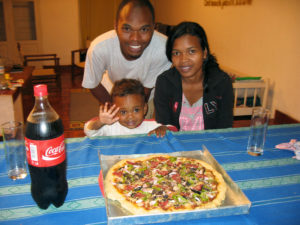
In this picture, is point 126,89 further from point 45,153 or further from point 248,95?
point 248,95

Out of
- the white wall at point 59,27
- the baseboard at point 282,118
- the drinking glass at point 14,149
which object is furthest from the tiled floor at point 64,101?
the drinking glass at point 14,149

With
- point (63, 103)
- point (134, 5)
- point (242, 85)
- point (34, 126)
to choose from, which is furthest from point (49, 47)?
point (34, 126)

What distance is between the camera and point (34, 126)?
0.83 metres

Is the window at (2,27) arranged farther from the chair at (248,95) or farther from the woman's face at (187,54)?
the woman's face at (187,54)

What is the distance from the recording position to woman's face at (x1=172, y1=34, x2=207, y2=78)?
1652mm

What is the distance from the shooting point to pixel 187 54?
1672mm

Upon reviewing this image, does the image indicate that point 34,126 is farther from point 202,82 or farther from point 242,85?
point 242,85

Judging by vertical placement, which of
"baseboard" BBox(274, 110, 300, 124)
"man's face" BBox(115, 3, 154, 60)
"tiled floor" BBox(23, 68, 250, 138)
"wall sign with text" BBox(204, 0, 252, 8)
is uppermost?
"wall sign with text" BBox(204, 0, 252, 8)

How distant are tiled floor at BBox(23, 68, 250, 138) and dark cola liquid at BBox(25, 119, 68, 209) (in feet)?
8.46

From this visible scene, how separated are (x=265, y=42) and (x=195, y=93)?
2328mm

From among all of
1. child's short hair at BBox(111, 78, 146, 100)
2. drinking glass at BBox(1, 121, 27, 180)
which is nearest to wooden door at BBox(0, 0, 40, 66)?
child's short hair at BBox(111, 78, 146, 100)

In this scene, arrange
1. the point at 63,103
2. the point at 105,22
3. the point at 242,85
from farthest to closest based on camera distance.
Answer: the point at 105,22 → the point at 63,103 → the point at 242,85

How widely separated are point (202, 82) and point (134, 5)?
26.5 inches

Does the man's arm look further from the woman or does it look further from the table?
the table
